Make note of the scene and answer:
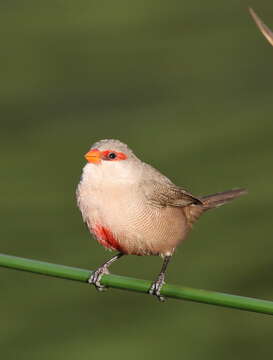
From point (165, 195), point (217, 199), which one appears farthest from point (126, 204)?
point (217, 199)

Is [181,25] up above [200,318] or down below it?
above

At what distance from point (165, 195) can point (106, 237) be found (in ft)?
1.09

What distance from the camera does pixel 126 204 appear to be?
3.48m

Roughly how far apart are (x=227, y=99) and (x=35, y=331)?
9.74 ft

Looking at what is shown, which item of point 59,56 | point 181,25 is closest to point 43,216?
point 59,56

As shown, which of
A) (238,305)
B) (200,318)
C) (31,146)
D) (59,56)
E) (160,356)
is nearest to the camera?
(238,305)

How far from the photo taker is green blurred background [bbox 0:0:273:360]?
551 cm

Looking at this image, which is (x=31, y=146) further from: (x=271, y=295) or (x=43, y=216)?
(x=271, y=295)

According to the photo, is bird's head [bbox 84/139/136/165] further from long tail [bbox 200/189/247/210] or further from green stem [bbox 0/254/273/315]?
green stem [bbox 0/254/273/315]

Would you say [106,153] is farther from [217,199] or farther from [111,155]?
[217,199]

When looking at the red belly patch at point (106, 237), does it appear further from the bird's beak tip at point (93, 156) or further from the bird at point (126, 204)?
the bird's beak tip at point (93, 156)

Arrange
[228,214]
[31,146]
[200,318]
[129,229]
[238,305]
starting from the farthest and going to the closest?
[31,146] < [228,214] < [200,318] < [129,229] < [238,305]

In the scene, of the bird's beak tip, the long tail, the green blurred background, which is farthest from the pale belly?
the green blurred background

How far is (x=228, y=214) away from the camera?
646cm
